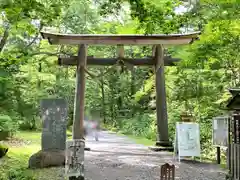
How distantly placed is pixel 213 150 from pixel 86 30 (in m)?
10.2

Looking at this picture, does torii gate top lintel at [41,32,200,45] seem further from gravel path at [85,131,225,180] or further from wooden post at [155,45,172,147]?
gravel path at [85,131,225,180]

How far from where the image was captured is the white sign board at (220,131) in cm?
848

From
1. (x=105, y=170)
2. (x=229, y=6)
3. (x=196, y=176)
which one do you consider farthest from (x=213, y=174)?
(x=229, y=6)

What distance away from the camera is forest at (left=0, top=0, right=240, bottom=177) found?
6.11 m

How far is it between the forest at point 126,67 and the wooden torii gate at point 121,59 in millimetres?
433

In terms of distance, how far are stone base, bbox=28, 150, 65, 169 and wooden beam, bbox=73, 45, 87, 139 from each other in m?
3.02

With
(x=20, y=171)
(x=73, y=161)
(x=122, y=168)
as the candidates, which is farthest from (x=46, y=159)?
(x=122, y=168)

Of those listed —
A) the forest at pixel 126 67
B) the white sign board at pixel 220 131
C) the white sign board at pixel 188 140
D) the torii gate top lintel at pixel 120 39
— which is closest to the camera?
the forest at pixel 126 67

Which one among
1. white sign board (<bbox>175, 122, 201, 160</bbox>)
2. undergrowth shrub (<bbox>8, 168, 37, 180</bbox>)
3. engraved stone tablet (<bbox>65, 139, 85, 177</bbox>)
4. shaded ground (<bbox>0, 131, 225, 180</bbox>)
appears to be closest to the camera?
engraved stone tablet (<bbox>65, 139, 85, 177</bbox>)

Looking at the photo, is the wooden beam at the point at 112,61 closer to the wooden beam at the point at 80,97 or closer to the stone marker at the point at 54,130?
the wooden beam at the point at 80,97

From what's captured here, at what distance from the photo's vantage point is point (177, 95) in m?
13.6

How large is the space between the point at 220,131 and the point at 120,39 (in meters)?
4.73

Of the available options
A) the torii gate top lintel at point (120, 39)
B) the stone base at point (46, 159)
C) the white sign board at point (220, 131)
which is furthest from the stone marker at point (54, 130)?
the white sign board at point (220, 131)

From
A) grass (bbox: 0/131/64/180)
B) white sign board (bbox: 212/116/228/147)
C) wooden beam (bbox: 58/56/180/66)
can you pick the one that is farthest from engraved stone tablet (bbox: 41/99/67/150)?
white sign board (bbox: 212/116/228/147)
